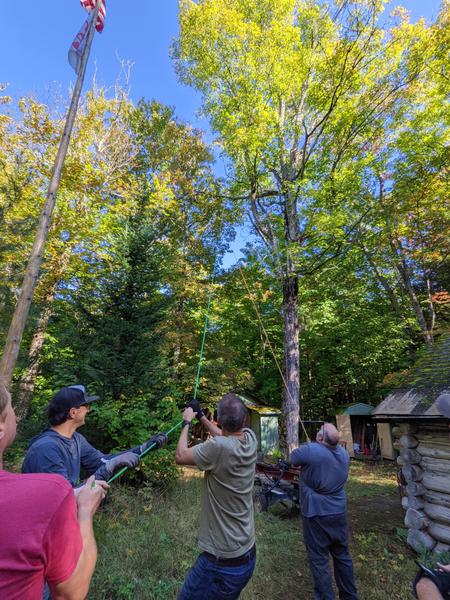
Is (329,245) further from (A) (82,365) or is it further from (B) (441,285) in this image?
(B) (441,285)

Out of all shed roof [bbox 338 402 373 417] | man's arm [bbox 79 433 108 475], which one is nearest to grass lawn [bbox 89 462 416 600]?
man's arm [bbox 79 433 108 475]

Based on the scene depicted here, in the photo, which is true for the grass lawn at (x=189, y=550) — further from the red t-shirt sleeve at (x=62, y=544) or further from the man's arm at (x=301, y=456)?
the red t-shirt sleeve at (x=62, y=544)

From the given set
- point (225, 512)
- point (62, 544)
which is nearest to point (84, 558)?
point (62, 544)

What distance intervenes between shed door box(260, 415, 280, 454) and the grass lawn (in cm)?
888

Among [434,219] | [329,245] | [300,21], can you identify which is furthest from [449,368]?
[300,21]

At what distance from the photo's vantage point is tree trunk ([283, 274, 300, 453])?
32.2 ft

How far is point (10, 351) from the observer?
5230 mm

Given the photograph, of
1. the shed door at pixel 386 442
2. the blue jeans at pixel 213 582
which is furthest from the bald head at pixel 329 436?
the shed door at pixel 386 442

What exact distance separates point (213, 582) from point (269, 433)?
15.6 m

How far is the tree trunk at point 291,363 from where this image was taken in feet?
32.2

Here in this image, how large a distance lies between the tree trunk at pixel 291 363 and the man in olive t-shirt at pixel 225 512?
7.52 meters

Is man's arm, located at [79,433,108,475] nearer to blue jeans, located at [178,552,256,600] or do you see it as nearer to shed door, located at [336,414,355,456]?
blue jeans, located at [178,552,256,600]

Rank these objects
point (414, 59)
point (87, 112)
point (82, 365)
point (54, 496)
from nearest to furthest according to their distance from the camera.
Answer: point (54, 496) < point (82, 365) < point (414, 59) < point (87, 112)

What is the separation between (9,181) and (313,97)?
35.3ft
